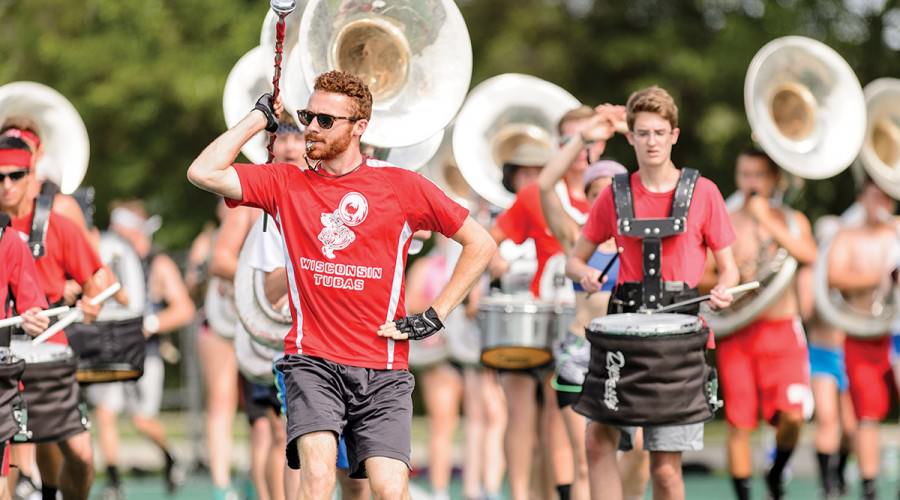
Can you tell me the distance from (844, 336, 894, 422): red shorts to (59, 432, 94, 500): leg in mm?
5696

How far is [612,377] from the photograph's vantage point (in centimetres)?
818

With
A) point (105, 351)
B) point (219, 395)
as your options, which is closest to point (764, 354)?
point (219, 395)

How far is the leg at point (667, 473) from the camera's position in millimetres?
8438

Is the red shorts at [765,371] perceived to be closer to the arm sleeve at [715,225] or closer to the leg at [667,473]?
the leg at [667,473]

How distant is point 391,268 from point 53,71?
15.6 m

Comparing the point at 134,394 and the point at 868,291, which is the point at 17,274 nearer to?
the point at 134,394

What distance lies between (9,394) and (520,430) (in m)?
3.42

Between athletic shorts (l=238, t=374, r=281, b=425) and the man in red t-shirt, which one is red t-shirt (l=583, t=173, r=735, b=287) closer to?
the man in red t-shirt

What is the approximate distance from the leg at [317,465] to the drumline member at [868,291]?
622cm

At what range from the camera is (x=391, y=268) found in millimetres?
7348

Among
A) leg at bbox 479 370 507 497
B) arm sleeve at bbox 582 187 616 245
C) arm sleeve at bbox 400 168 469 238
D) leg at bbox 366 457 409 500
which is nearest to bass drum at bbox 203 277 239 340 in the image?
leg at bbox 479 370 507 497

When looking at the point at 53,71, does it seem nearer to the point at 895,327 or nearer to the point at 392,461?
the point at 895,327

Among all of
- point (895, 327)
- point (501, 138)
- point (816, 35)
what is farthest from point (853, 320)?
point (816, 35)

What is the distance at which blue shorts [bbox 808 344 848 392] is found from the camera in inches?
525
